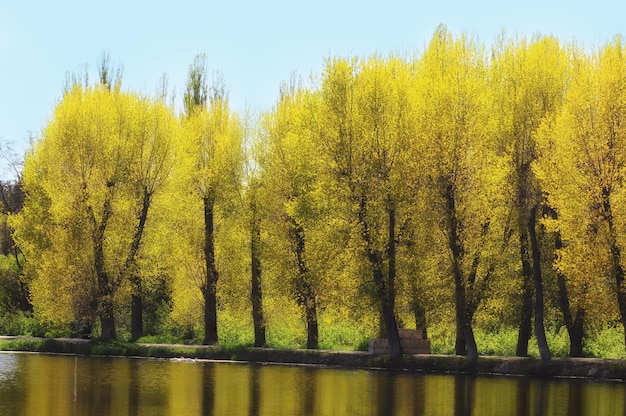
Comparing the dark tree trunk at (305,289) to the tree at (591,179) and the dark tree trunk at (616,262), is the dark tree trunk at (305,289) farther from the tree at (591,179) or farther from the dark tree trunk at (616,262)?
the dark tree trunk at (616,262)

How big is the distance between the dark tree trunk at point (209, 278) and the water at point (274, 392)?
965cm

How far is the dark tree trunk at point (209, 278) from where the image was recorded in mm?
47969

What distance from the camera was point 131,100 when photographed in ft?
161

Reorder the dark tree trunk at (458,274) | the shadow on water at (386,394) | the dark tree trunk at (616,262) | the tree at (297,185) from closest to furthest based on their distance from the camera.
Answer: the shadow on water at (386,394) → the dark tree trunk at (616,262) → the dark tree trunk at (458,274) → the tree at (297,185)

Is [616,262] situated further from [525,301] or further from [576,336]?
[525,301]

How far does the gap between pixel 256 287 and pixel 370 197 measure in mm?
9822

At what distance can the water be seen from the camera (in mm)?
23219

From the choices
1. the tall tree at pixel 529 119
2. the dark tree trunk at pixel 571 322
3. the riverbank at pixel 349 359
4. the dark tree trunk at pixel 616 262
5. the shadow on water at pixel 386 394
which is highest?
the tall tree at pixel 529 119

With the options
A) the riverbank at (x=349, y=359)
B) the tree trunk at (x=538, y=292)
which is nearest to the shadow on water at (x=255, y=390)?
the riverbank at (x=349, y=359)

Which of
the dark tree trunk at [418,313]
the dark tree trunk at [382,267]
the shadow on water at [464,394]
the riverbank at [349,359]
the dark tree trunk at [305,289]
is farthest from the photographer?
the dark tree trunk at [305,289]

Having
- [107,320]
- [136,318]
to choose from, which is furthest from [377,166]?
[136,318]

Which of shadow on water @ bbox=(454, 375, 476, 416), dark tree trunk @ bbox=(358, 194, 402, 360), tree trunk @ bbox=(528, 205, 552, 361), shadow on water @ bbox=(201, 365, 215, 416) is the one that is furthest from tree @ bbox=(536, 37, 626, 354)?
shadow on water @ bbox=(201, 365, 215, 416)

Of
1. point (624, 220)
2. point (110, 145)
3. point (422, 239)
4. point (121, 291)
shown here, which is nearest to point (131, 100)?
point (110, 145)

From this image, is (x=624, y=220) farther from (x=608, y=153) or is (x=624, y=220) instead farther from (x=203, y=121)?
(x=203, y=121)
